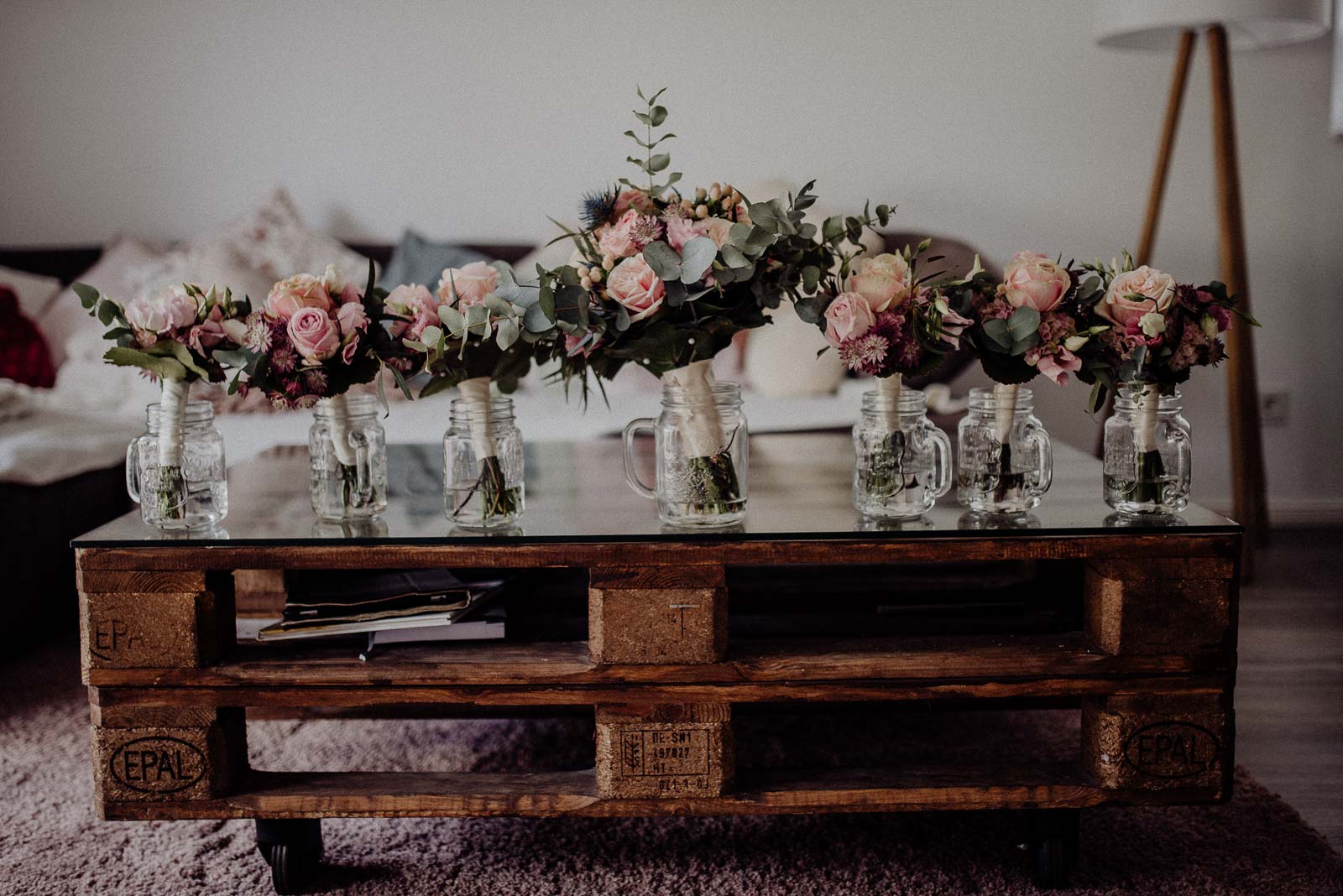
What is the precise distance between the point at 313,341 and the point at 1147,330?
0.94 metres

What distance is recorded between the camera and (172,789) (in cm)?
137

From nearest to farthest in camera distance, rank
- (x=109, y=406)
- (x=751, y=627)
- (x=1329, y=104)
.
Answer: (x=751, y=627)
(x=109, y=406)
(x=1329, y=104)

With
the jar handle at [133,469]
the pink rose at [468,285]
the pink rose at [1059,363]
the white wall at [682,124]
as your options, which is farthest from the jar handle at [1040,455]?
the white wall at [682,124]

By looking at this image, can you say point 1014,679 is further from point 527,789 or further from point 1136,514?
point 527,789

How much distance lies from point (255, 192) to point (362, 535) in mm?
2637

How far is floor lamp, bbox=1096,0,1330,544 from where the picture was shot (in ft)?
9.47

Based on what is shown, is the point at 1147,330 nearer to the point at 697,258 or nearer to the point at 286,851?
the point at 697,258

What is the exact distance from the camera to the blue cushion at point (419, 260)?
3332mm

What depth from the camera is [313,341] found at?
134 centimetres

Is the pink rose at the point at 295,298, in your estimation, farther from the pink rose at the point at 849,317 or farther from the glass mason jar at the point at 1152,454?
the glass mason jar at the point at 1152,454

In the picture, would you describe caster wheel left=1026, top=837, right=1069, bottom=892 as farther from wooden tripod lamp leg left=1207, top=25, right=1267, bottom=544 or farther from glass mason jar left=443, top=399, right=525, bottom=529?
wooden tripod lamp leg left=1207, top=25, right=1267, bottom=544

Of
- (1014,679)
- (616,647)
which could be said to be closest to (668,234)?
(616,647)

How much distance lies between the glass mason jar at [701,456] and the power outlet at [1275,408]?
9.44 feet

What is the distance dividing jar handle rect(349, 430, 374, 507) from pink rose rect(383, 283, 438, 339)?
0.49ft
